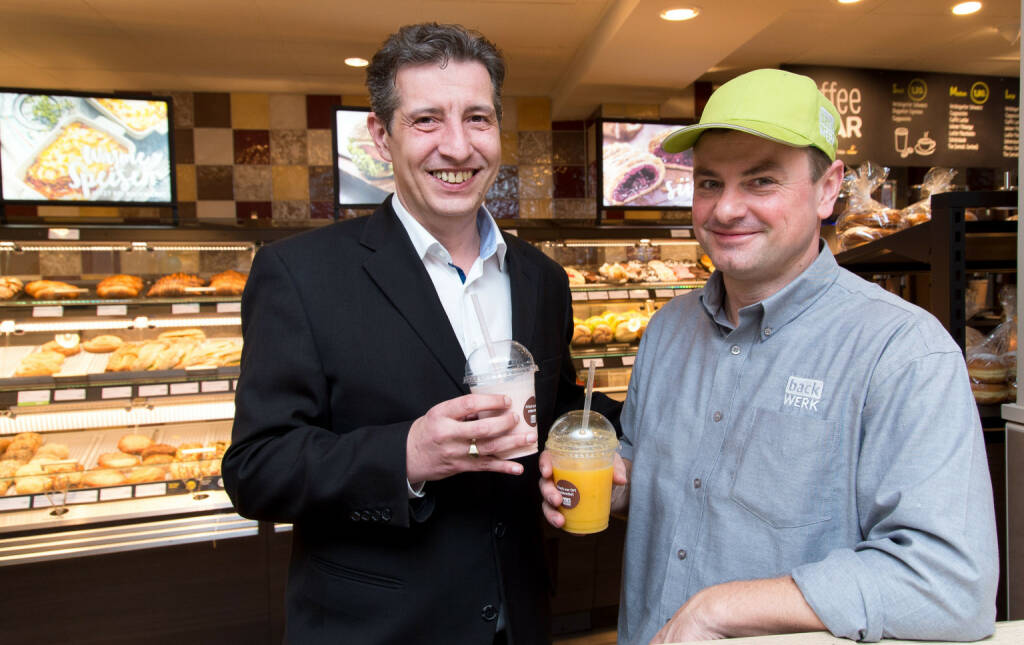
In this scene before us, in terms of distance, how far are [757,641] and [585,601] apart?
2.45 meters

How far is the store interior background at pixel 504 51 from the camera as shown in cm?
394

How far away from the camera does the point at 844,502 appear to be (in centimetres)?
111

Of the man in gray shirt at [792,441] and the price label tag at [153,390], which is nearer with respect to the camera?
the man in gray shirt at [792,441]

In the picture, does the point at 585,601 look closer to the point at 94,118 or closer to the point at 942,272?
the point at 942,272

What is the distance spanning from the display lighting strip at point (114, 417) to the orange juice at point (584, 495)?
218 centimetres

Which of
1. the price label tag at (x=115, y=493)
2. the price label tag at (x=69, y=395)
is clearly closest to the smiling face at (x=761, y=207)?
the price label tag at (x=115, y=493)

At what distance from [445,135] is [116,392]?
7.06 ft

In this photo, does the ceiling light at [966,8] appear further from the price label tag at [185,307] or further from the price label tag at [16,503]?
the price label tag at [16,503]

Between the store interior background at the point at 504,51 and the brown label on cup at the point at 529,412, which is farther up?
the store interior background at the point at 504,51

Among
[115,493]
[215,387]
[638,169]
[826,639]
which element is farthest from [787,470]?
[638,169]

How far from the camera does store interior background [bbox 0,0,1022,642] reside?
12.9ft

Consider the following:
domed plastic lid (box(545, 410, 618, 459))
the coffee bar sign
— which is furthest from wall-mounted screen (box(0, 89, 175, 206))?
the coffee bar sign

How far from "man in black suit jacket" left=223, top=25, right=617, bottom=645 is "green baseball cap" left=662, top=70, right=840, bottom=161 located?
60 cm

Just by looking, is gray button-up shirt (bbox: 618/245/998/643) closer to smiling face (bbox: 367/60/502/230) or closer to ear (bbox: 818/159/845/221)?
ear (bbox: 818/159/845/221)
